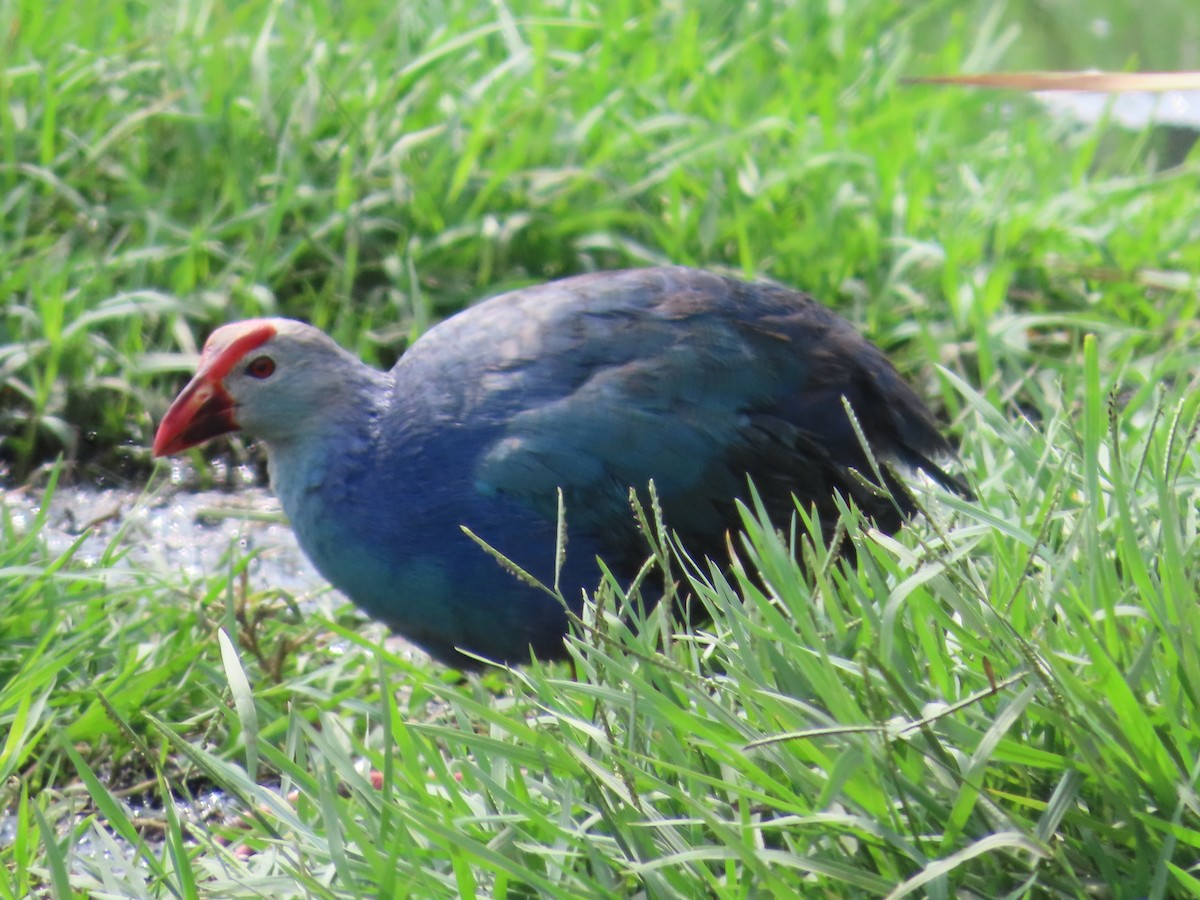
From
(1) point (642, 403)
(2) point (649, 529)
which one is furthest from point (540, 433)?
(2) point (649, 529)

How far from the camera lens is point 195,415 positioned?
278cm

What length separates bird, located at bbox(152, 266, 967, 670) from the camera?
8.43 feet

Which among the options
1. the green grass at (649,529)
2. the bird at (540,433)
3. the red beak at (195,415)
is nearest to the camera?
the green grass at (649,529)

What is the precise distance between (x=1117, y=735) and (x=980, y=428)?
1.35m

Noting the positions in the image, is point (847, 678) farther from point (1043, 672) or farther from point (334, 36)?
point (334, 36)

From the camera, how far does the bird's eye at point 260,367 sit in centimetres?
277

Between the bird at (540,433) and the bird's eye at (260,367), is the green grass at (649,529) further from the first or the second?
the bird's eye at (260,367)

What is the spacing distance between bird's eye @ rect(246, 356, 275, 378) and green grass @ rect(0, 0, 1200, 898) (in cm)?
34

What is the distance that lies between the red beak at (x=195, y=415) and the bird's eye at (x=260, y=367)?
0.19ft

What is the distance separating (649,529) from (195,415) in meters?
1.03

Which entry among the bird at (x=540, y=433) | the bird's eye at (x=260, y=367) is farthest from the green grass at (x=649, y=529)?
the bird's eye at (x=260, y=367)

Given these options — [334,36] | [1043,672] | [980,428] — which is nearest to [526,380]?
[980,428]

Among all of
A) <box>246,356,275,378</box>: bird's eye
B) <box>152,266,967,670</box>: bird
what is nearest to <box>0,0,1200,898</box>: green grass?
<box>152,266,967,670</box>: bird

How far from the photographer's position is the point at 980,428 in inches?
113
